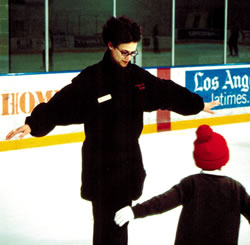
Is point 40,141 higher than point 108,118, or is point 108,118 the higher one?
point 108,118

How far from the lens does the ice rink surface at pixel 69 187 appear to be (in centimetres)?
463

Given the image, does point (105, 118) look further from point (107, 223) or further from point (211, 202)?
point (211, 202)

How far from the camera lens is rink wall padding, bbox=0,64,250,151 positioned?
7.89m

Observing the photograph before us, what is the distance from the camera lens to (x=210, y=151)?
9.05ft

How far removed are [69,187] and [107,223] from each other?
2.90m

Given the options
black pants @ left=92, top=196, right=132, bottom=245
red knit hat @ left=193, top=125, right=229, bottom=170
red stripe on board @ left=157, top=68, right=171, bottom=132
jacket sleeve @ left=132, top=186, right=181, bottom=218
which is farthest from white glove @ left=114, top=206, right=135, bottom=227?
red stripe on board @ left=157, top=68, right=171, bottom=132

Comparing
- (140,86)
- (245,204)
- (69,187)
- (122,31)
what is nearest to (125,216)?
(245,204)

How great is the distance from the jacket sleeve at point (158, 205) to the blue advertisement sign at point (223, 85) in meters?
7.00

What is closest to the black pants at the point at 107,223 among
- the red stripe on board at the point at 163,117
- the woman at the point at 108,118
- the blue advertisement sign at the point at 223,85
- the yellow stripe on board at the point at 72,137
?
the woman at the point at 108,118

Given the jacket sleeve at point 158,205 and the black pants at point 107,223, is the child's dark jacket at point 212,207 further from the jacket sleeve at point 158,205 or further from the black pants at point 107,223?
the black pants at point 107,223

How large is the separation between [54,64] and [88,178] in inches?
1259

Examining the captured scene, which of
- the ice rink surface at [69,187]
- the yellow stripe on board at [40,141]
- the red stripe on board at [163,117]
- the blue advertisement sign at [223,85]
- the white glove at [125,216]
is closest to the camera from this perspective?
the white glove at [125,216]

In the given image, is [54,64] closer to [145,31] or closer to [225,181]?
[145,31]

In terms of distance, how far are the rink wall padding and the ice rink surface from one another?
18cm
